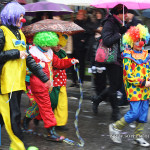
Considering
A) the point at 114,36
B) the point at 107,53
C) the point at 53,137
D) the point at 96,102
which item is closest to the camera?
the point at 53,137

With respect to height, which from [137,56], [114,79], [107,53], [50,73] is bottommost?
[114,79]

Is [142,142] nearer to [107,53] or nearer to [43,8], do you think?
[107,53]

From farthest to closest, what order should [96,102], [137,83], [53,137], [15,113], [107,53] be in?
[96,102] → [107,53] → [53,137] → [137,83] → [15,113]

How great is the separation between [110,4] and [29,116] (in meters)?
2.33

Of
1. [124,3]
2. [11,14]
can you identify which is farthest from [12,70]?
[124,3]

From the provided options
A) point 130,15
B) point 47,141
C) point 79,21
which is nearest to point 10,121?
point 47,141

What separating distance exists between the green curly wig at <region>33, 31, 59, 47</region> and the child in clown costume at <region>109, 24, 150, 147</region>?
3.14 ft

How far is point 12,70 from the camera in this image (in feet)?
14.1

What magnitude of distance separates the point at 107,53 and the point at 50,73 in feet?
4.18

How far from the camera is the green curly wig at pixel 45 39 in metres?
4.91

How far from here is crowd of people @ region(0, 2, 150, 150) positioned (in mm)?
4316

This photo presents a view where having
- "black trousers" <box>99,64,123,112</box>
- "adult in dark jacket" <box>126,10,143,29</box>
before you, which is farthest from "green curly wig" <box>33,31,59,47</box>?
"adult in dark jacket" <box>126,10,143,29</box>

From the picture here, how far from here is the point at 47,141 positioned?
506 cm

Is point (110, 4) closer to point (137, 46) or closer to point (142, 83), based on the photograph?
point (137, 46)
